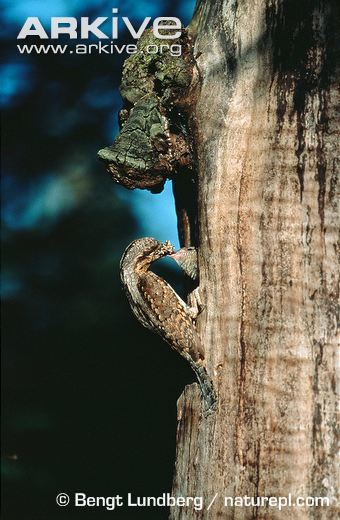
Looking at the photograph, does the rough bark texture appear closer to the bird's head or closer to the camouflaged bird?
the camouflaged bird

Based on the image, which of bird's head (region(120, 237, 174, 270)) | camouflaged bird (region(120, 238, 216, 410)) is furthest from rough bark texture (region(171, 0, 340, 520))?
bird's head (region(120, 237, 174, 270))

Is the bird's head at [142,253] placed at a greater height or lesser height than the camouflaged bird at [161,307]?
greater

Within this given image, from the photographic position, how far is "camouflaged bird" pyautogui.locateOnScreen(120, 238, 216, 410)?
1331mm

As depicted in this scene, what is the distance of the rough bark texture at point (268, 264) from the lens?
3.78 ft

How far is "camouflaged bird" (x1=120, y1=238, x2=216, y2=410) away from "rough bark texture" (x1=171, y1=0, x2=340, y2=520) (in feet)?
0.09

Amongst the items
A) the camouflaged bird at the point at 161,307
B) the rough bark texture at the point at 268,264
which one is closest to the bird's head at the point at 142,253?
the camouflaged bird at the point at 161,307

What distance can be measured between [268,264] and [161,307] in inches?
14.0

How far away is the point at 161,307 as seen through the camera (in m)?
1.51

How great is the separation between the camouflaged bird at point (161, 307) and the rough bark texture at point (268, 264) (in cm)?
3

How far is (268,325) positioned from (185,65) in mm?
573

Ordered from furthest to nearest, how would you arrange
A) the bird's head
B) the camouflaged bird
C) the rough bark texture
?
the bird's head
the camouflaged bird
the rough bark texture

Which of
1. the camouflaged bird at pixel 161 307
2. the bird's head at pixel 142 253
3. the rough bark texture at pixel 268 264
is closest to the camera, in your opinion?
the rough bark texture at pixel 268 264

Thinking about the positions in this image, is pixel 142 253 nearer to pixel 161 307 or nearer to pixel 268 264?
pixel 161 307

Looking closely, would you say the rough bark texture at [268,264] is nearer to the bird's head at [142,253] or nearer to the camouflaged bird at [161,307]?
the camouflaged bird at [161,307]
